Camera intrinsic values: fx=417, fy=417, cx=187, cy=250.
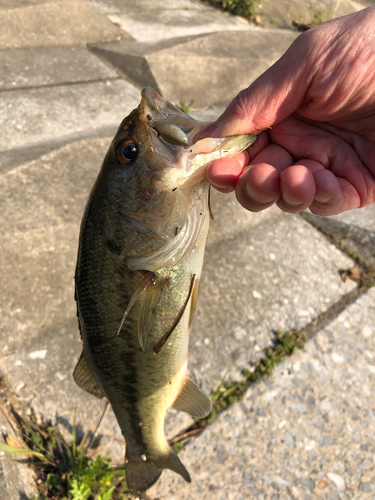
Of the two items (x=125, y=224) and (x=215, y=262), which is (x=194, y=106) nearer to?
(x=215, y=262)

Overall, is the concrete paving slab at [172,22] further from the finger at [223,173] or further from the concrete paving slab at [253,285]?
the finger at [223,173]

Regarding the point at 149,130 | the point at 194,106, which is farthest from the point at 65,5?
the point at 149,130

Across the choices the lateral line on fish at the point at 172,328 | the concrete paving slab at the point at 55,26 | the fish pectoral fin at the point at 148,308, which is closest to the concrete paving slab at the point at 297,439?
the lateral line on fish at the point at 172,328

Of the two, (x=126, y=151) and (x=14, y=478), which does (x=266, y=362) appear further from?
(x=126, y=151)

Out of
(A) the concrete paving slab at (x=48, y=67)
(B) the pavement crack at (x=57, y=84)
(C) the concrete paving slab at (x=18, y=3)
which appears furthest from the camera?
(C) the concrete paving slab at (x=18, y=3)

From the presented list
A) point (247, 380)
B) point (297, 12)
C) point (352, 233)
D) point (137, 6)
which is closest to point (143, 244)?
point (247, 380)
